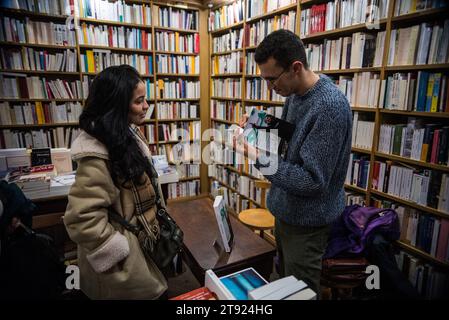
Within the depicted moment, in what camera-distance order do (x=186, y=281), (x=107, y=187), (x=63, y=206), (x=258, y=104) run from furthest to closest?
(x=258, y=104)
(x=186, y=281)
(x=63, y=206)
(x=107, y=187)

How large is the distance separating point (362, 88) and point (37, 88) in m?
3.20

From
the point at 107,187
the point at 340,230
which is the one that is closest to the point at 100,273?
the point at 107,187

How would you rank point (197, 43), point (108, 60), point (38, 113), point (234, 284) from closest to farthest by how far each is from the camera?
point (234, 284) < point (38, 113) < point (108, 60) < point (197, 43)

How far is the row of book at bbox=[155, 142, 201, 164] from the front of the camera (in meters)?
3.88

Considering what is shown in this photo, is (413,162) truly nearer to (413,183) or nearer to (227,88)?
(413,183)

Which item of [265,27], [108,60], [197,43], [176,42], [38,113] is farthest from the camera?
[197,43]

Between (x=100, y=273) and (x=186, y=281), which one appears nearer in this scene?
(x=100, y=273)

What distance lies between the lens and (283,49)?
106 centimetres

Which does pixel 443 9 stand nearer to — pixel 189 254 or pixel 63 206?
pixel 189 254

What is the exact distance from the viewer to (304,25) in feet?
7.80

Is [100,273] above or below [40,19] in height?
below

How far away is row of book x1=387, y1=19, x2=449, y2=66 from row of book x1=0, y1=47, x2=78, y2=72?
3084 mm

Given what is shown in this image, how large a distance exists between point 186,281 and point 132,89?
1.83 m

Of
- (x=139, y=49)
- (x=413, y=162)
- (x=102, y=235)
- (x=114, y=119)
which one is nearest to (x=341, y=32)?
(x=413, y=162)
